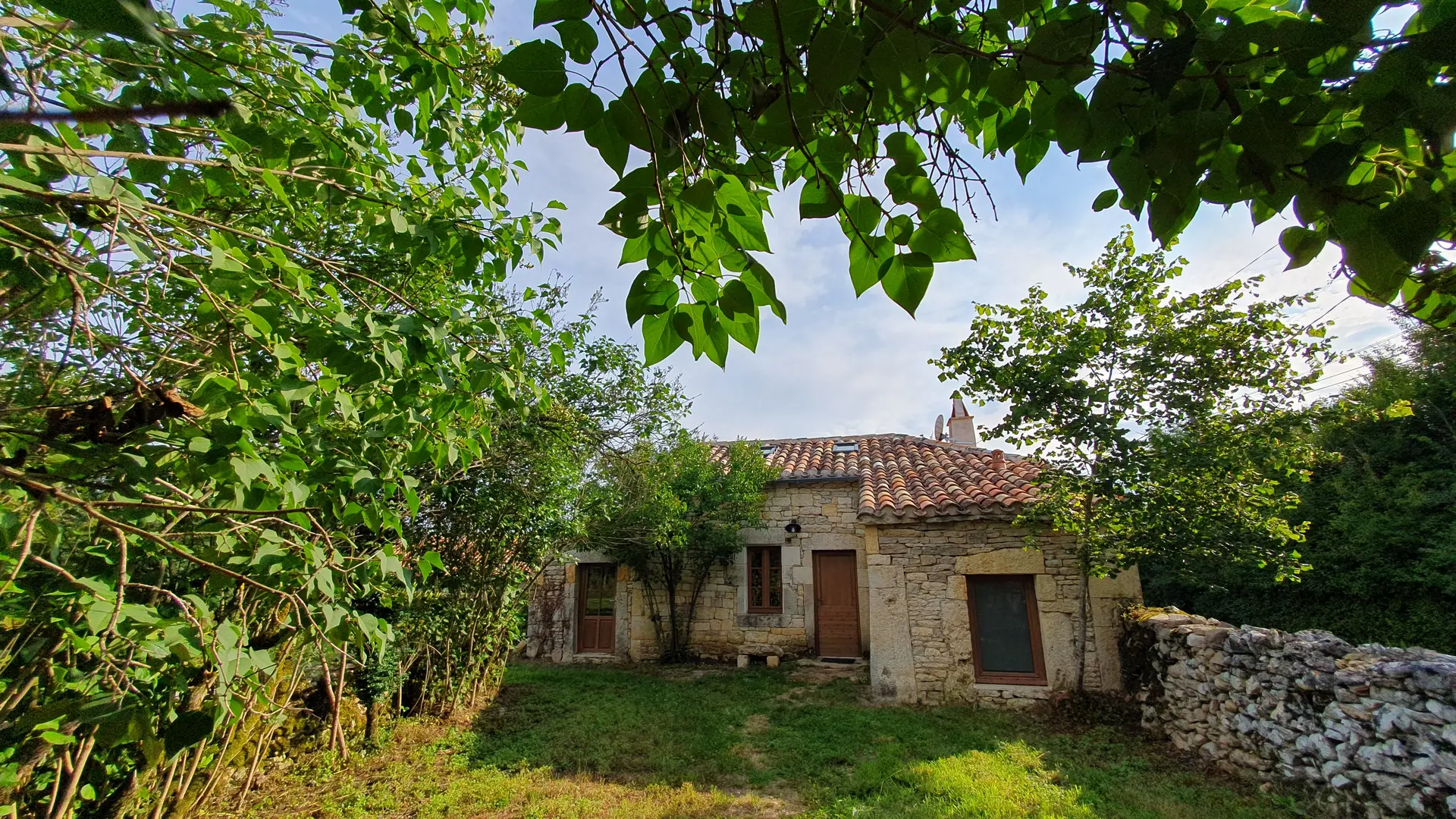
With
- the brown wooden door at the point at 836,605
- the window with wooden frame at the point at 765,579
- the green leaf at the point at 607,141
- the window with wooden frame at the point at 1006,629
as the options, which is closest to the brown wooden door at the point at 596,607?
the window with wooden frame at the point at 765,579

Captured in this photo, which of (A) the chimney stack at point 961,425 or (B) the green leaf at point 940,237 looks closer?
(B) the green leaf at point 940,237

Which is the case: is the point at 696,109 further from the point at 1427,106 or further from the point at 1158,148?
the point at 1427,106

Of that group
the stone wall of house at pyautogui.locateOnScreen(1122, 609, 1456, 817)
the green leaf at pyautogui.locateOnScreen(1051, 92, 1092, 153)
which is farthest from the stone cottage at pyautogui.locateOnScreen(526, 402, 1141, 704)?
the green leaf at pyautogui.locateOnScreen(1051, 92, 1092, 153)

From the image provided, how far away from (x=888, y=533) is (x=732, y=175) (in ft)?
24.4

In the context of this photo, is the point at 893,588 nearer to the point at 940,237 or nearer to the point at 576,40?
the point at 940,237

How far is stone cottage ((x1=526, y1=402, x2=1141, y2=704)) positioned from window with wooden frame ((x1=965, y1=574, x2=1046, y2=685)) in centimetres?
1

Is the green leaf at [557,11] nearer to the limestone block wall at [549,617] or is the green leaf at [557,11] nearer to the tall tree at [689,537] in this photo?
the tall tree at [689,537]

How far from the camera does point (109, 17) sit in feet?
1.44

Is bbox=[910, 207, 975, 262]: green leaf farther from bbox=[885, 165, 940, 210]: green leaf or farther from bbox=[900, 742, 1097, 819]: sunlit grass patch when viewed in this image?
bbox=[900, 742, 1097, 819]: sunlit grass patch

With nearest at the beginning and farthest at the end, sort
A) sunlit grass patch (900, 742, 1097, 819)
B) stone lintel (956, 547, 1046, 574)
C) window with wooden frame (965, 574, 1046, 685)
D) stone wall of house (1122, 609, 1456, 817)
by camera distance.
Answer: stone wall of house (1122, 609, 1456, 817), sunlit grass patch (900, 742, 1097, 819), window with wooden frame (965, 574, 1046, 685), stone lintel (956, 547, 1046, 574)

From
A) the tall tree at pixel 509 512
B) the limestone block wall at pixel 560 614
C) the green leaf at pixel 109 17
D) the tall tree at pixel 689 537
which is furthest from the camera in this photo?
the limestone block wall at pixel 560 614

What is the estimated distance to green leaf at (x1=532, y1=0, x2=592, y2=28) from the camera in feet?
2.69

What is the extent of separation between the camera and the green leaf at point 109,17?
419mm

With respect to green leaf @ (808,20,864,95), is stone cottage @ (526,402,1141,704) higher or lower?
lower
